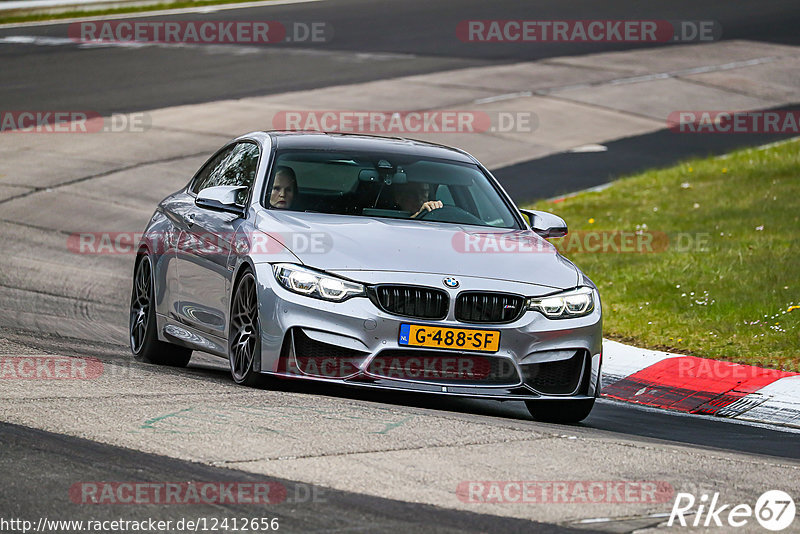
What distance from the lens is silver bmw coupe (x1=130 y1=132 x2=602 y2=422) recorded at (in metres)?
7.51

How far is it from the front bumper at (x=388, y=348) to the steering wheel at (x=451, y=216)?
3.61 ft

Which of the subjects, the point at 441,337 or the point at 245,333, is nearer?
the point at 441,337

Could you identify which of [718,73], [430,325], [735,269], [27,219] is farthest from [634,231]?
[718,73]

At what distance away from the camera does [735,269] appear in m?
13.0

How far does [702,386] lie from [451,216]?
2.38 meters

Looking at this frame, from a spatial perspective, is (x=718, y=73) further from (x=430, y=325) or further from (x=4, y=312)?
(x=430, y=325)

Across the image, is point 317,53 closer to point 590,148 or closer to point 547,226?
point 590,148

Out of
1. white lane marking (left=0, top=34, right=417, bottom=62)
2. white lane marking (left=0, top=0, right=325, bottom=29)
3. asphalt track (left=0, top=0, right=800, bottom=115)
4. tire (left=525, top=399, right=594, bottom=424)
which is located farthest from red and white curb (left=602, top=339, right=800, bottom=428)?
white lane marking (left=0, top=0, right=325, bottom=29)

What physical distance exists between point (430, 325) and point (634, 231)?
8.25 m

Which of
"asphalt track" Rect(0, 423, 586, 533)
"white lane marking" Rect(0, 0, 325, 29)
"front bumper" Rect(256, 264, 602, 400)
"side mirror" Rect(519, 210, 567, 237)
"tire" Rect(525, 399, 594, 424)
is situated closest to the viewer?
"asphalt track" Rect(0, 423, 586, 533)

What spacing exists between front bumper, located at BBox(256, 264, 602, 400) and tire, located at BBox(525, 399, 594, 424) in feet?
1.32

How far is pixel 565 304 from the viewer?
7.87m

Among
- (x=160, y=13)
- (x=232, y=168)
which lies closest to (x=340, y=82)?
(x=160, y=13)

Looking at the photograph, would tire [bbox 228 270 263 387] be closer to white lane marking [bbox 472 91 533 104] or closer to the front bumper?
the front bumper
